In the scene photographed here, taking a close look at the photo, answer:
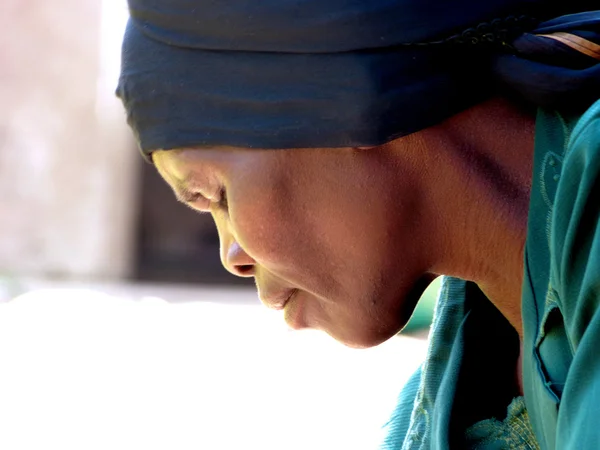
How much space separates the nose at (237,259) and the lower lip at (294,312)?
0.09 meters

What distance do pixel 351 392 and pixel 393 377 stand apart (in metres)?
0.27

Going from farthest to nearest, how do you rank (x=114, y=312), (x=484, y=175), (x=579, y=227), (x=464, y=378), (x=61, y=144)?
1. (x=61, y=144)
2. (x=114, y=312)
3. (x=464, y=378)
4. (x=484, y=175)
5. (x=579, y=227)

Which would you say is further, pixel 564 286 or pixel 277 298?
pixel 277 298

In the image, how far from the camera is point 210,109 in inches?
64.9

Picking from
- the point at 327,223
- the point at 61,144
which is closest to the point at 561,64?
the point at 327,223

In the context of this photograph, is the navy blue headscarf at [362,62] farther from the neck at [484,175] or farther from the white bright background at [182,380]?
the white bright background at [182,380]

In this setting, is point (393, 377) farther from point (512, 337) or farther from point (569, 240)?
point (569, 240)

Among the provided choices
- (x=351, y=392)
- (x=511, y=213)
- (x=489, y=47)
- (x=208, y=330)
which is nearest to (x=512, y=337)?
(x=511, y=213)

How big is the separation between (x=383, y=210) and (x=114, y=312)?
6.65m

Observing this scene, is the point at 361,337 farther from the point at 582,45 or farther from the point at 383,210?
the point at 582,45

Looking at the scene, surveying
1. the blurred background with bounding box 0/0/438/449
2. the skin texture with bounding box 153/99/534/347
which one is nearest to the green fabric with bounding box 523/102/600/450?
the skin texture with bounding box 153/99/534/347

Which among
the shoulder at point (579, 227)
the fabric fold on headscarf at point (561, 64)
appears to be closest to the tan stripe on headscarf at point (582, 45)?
the fabric fold on headscarf at point (561, 64)

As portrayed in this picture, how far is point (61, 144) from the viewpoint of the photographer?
9.49 m

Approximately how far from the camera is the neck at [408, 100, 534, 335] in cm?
158
